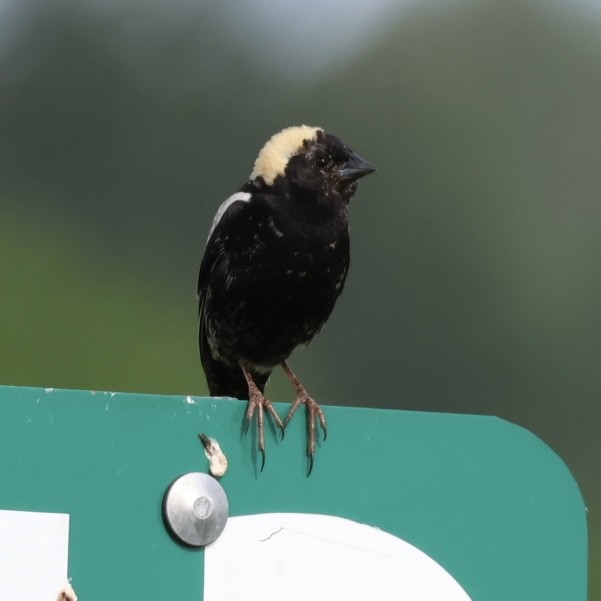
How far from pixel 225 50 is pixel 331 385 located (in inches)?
364

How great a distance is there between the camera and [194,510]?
82.0 inches

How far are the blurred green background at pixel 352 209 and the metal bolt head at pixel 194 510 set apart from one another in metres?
14.9

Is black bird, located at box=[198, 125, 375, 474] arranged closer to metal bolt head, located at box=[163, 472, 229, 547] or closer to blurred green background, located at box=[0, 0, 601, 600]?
metal bolt head, located at box=[163, 472, 229, 547]

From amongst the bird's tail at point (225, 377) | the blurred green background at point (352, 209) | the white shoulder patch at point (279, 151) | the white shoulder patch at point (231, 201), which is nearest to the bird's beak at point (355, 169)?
the white shoulder patch at point (279, 151)

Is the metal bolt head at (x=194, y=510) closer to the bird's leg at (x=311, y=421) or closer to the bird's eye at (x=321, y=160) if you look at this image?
the bird's leg at (x=311, y=421)

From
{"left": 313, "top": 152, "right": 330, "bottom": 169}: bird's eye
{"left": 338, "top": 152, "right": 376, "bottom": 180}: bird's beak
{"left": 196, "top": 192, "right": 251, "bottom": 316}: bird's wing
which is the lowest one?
{"left": 196, "top": 192, "right": 251, "bottom": 316}: bird's wing

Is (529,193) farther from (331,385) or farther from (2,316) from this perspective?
(2,316)

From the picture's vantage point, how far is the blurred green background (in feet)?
69.2

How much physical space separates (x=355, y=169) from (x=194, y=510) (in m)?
1.89

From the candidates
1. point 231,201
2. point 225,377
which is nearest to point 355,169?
point 231,201

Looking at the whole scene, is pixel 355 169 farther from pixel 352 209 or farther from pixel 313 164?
pixel 352 209

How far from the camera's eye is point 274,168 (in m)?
3.86

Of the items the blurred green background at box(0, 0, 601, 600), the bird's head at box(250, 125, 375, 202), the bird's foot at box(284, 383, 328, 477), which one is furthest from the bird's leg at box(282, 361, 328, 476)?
the blurred green background at box(0, 0, 601, 600)

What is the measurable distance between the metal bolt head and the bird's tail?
1.85 meters
